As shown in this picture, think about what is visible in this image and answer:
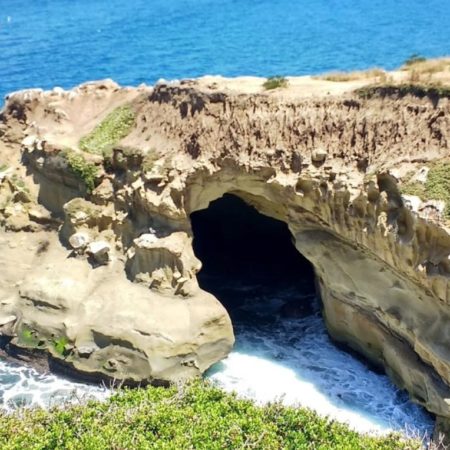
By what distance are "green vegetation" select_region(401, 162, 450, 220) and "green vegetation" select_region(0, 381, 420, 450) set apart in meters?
5.94

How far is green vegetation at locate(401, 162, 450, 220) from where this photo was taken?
672 inches

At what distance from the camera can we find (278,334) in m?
23.9

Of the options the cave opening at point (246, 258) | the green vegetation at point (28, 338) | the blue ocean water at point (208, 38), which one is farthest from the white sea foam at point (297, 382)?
the blue ocean water at point (208, 38)

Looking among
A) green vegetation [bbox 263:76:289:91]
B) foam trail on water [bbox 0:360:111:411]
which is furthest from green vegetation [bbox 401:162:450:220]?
foam trail on water [bbox 0:360:111:411]

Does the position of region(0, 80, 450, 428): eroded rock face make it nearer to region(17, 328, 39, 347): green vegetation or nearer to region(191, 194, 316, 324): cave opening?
region(17, 328, 39, 347): green vegetation

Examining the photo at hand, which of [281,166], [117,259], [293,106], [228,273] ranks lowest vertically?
[228,273]

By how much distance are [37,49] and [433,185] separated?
53.8m

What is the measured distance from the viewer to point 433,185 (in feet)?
56.9

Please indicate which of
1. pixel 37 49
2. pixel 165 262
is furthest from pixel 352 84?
pixel 37 49

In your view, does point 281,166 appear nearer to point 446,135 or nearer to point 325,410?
point 446,135

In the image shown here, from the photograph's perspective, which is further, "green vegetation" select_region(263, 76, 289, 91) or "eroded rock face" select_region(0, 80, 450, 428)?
"green vegetation" select_region(263, 76, 289, 91)

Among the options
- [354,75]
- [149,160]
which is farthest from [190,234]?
[354,75]

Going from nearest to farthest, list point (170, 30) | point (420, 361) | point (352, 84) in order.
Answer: point (420, 361)
point (352, 84)
point (170, 30)

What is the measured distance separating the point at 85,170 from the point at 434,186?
11685mm
